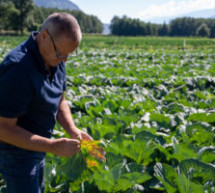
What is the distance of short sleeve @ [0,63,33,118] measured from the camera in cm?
136

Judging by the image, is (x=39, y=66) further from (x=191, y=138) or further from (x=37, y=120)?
(x=191, y=138)

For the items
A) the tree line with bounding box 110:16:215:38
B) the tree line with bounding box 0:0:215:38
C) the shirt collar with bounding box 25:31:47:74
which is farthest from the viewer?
the tree line with bounding box 110:16:215:38

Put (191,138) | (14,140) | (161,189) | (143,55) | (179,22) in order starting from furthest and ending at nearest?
(179,22) → (143,55) → (191,138) → (161,189) → (14,140)

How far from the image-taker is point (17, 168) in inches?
65.0

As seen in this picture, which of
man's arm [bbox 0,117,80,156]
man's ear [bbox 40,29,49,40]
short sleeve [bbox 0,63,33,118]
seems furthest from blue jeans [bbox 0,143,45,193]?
man's ear [bbox 40,29,49,40]

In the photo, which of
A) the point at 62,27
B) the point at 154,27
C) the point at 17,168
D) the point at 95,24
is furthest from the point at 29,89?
the point at 95,24

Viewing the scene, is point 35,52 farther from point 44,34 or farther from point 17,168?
point 17,168

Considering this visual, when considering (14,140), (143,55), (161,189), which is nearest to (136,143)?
(161,189)

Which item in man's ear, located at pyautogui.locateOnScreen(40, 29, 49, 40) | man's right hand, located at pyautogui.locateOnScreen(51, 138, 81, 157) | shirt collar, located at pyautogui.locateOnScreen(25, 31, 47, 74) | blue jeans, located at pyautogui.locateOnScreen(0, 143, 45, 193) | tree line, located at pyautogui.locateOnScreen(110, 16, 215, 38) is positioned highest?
tree line, located at pyautogui.locateOnScreen(110, 16, 215, 38)

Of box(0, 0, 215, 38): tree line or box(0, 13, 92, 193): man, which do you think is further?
box(0, 0, 215, 38): tree line

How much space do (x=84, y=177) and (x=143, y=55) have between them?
1348 centimetres

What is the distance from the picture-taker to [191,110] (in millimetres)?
3395

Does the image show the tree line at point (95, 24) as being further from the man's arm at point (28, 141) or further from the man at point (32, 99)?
the man's arm at point (28, 141)

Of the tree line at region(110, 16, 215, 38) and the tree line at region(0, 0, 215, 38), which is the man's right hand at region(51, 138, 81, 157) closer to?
the tree line at region(0, 0, 215, 38)
